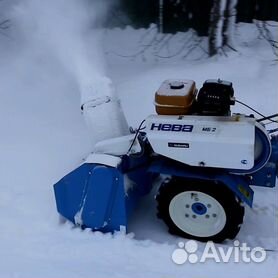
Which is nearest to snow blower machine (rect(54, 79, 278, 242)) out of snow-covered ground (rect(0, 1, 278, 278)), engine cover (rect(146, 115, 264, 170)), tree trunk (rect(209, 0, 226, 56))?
engine cover (rect(146, 115, 264, 170))

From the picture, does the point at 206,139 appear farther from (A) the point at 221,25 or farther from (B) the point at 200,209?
(A) the point at 221,25

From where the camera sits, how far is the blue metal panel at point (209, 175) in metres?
3.16

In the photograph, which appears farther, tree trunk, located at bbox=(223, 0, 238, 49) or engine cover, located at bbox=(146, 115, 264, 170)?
tree trunk, located at bbox=(223, 0, 238, 49)

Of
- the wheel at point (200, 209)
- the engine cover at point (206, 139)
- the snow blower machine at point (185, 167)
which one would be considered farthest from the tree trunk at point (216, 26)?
the wheel at point (200, 209)

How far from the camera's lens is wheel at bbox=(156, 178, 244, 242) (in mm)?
3213

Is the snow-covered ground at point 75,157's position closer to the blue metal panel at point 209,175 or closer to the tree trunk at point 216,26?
the tree trunk at point 216,26

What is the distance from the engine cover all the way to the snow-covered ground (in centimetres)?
63

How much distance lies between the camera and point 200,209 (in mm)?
3322

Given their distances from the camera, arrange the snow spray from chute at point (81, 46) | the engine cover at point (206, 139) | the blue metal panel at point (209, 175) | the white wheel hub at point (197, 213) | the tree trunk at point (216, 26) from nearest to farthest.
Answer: the engine cover at point (206, 139), the blue metal panel at point (209, 175), the white wheel hub at point (197, 213), the snow spray from chute at point (81, 46), the tree trunk at point (216, 26)

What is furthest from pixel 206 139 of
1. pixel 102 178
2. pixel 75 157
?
pixel 75 157

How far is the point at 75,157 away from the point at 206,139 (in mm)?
1607

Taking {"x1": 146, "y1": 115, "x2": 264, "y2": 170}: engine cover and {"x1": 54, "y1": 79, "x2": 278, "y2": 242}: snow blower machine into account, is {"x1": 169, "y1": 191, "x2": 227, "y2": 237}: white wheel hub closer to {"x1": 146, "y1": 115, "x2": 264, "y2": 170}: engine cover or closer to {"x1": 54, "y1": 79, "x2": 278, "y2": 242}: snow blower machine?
{"x1": 54, "y1": 79, "x2": 278, "y2": 242}: snow blower machine

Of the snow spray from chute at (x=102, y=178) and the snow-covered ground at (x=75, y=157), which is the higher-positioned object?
the snow spray from chute at (x=102, y=178)

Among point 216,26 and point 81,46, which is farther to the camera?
A: point 216,26
